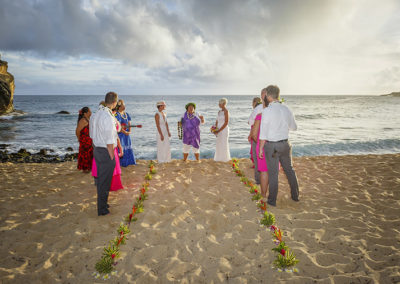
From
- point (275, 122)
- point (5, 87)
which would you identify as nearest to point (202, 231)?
point (275, 122)

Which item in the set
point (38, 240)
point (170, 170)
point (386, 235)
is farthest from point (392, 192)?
point (38, 240)

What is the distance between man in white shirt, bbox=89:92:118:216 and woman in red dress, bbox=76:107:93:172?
2641 mm

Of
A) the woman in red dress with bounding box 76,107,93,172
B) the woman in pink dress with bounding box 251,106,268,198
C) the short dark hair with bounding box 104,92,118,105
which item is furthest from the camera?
the woman in red dress with bounding box 76,107,93,172

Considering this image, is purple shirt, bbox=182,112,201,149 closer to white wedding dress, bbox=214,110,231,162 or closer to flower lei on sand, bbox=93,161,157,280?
white wedding dress, bbox=214,110,231,162

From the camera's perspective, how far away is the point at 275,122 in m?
4.19

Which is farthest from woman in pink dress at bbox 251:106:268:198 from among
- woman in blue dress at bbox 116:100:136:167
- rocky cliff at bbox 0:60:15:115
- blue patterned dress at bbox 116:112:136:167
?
rocky cliff at bbox 0:60:15:115

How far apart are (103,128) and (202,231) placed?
8.80 ft

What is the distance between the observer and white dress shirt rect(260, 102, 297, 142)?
418 centimetres

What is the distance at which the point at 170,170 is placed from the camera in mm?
7531

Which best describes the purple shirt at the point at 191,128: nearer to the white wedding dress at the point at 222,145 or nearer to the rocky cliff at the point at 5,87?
the white wedding dress at the point at 222,145

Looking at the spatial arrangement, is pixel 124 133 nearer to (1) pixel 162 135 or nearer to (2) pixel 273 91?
(1) pixel 162 135

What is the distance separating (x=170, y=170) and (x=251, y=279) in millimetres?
5049

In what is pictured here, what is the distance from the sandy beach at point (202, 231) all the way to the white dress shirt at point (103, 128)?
166cm

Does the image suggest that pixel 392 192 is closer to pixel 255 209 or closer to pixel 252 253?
pixel 255 209
